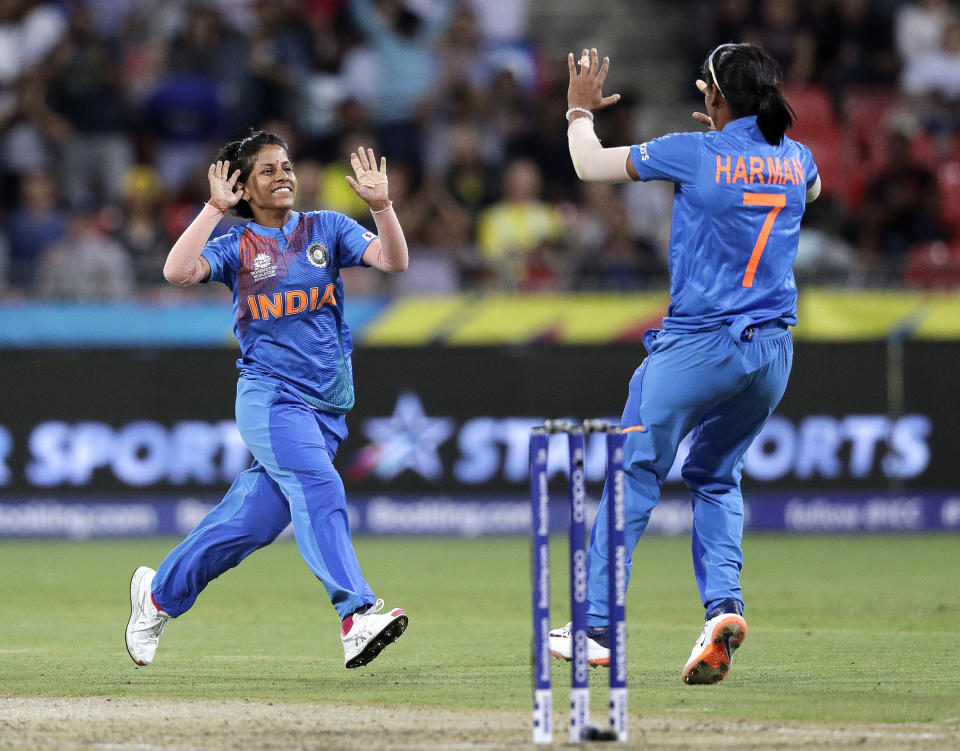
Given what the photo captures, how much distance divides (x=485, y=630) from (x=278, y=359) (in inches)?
90.7

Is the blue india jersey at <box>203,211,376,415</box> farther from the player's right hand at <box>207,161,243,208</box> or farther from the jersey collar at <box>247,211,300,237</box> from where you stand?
the player's right hand at <box>207,161,243,208</box>

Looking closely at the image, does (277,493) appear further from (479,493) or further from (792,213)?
(479,493)

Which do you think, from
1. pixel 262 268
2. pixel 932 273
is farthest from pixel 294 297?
pixel 932 273

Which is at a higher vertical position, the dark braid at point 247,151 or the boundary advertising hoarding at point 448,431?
the dark braid at point 247,151

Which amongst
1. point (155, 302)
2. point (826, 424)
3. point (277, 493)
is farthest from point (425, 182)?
point (277, 493)

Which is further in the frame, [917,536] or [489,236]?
[489,236]

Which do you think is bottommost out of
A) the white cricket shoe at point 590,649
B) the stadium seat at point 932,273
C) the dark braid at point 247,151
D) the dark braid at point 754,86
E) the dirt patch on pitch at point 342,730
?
the white cricket shoe at point 590,649

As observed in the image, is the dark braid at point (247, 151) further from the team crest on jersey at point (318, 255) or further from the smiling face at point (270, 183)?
the team crest on jersey at point (318, 255)

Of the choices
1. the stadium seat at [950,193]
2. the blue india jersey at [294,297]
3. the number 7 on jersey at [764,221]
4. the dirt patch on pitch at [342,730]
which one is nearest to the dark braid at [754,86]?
the number 7 on jersey at [764,221]

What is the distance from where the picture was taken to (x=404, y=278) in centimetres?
1495

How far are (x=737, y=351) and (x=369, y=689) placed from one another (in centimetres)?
200

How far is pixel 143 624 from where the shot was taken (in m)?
7.39

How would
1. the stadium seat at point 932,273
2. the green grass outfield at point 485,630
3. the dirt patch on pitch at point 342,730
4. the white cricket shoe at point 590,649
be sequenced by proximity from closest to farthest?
the dirt patch on pitch at point 342,730 < the green grass outfield at point 485,630 < the white cricket shoe at point 590,649 < the stadium seat at point 932,273

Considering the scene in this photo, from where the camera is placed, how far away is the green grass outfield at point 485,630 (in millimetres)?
6598
